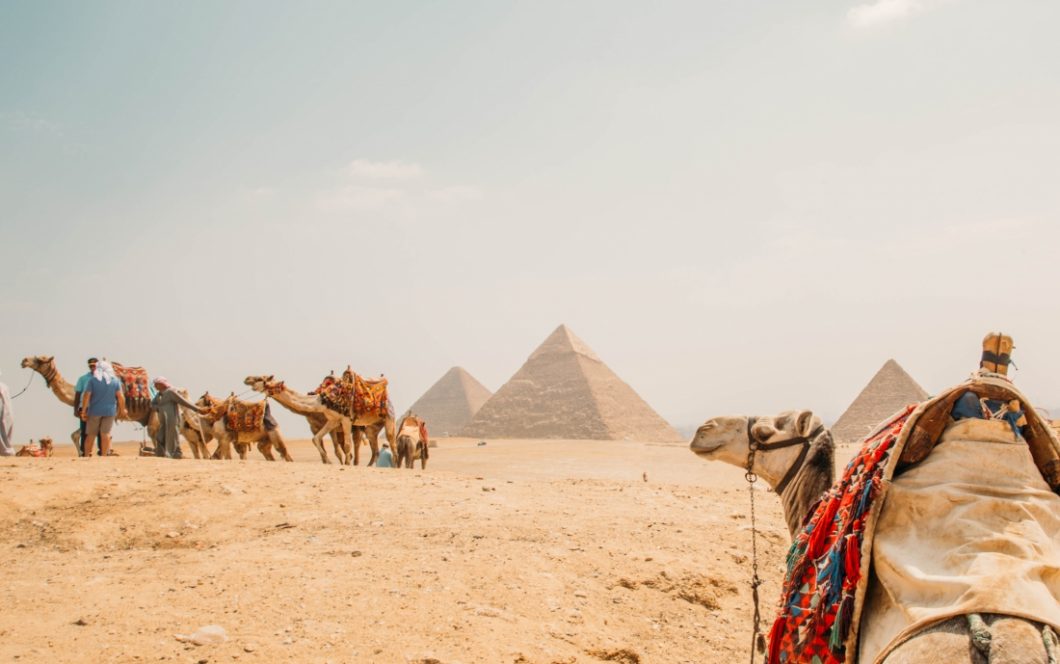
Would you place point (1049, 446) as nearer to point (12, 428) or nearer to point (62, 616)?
point (62, 616)

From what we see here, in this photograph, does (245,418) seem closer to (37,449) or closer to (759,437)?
(37,449)

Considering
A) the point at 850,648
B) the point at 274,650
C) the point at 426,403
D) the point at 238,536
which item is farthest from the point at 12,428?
the point at 426,403

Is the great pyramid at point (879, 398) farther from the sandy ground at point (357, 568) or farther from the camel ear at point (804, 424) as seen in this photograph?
the camel ear at point (804, 424)

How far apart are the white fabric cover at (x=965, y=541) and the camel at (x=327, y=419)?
14.5 metres

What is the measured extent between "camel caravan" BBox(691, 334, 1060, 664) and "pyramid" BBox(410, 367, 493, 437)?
72.6 metres

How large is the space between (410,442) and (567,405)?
55334 mm

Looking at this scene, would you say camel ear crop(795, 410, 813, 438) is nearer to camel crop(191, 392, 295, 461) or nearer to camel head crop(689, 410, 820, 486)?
camel head crop(689, 410, 820, 486)

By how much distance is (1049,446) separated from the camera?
103 inches

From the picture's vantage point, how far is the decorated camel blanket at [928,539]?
2.16 meters

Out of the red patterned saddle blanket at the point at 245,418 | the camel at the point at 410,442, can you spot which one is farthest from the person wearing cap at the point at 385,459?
the red patterned saddle blanket at the point at 245,418


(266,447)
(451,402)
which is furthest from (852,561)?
(451,402)

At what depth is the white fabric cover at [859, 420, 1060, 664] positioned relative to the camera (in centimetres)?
209

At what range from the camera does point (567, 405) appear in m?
71.2

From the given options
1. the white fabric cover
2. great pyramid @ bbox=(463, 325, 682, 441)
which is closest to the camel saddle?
the white fabric cover
